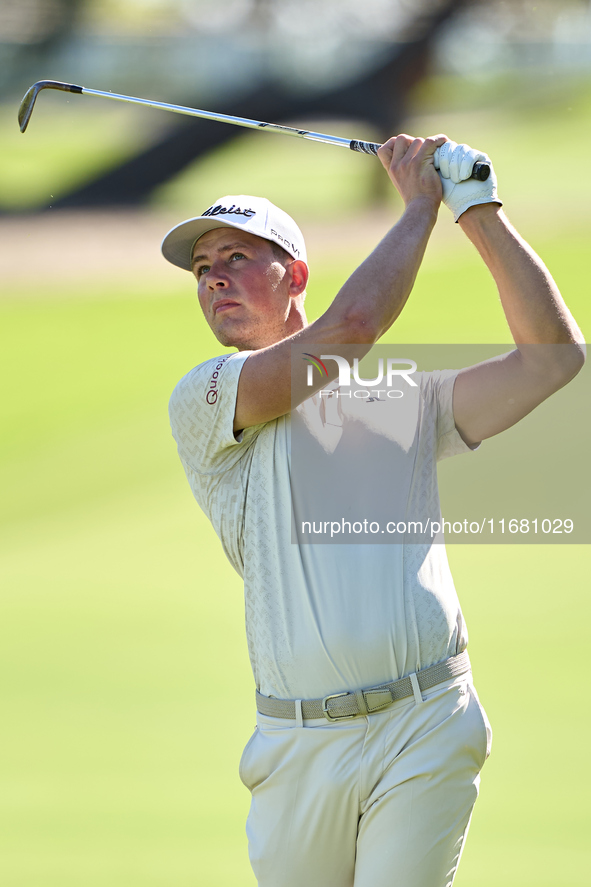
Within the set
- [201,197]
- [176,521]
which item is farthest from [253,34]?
[176,521]

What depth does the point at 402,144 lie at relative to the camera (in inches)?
68.1

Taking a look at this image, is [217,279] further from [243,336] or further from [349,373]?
[349,373]

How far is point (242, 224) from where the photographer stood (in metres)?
1.82

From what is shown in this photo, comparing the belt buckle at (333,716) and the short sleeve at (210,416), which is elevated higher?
the short sleeve at (210,416)

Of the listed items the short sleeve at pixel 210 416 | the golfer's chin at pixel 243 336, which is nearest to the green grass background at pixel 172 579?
the short sleeve at pixel 210 416

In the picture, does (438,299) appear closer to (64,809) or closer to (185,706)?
(185,706)

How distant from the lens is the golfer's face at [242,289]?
5.96 feet

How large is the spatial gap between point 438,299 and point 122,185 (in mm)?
3529

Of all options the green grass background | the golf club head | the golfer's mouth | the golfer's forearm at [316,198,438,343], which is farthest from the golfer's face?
the green grass background

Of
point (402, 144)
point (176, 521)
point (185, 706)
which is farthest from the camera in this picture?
point (176, 521)

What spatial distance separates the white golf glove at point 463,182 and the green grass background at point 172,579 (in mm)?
1971

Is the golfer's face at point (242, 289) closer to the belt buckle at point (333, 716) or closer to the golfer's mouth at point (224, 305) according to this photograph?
the golfer's mouth at point (224, 305)

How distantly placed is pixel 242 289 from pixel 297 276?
0.17 meters

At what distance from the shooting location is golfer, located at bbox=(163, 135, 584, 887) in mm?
1535
